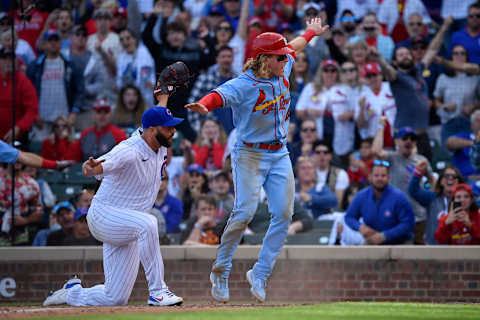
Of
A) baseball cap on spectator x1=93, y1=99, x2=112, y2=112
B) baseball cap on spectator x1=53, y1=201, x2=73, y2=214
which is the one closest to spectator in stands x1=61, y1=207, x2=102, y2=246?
baseball cap on spectator x1=53, y1=201, x2=73, y2=214

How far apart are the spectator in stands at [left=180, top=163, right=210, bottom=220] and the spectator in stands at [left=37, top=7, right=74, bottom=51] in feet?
10.9

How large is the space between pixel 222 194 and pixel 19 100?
3.34 meters

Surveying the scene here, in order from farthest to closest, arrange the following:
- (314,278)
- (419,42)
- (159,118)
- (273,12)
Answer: (273,12)
(419,42)
(314,278)
(159,118)

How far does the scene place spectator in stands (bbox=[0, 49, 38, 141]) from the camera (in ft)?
37.3

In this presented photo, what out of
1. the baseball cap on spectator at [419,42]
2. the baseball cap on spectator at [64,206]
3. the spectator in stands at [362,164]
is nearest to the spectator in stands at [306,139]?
the spectator in stands at [362,164]

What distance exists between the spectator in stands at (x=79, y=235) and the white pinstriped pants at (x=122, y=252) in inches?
108

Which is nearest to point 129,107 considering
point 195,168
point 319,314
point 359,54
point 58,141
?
point 58,141

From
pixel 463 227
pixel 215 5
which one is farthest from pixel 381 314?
pixel 215 5

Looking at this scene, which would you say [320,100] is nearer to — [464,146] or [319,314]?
[464,146]

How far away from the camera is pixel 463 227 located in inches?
364

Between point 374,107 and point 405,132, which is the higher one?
point 374,107

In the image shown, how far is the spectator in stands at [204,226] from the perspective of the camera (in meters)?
9.92

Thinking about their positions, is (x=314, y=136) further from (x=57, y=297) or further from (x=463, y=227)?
(x=57, y=297)

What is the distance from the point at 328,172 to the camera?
35.3ft
